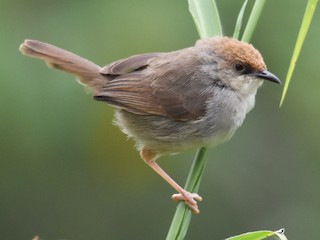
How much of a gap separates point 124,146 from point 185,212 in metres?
2.37

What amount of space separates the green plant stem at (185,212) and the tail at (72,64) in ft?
3.67

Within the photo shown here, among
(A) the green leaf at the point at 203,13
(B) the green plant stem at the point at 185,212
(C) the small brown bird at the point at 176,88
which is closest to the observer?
(B) the green plant stem at the point at 185,212

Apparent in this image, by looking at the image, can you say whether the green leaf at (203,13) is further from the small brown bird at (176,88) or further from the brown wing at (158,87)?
the brown wing at (158,87)

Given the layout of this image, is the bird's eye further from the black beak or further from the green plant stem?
the green plant stem

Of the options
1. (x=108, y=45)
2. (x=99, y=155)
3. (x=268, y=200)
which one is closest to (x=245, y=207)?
(x=268, y=200)

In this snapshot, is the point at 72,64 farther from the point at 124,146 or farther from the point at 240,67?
the point at 124,146

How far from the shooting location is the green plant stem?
2.95 m

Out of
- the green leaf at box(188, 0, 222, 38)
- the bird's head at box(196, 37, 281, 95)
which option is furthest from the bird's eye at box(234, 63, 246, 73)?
the green leaf at box(188, 0, 222, 38)

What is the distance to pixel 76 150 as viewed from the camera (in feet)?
16.8

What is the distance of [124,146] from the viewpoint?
5.52 meters

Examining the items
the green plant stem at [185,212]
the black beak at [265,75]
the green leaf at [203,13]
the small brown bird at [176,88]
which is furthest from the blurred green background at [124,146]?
the green plant stem at [185,212]

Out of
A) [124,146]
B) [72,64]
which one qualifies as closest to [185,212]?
[72,64]

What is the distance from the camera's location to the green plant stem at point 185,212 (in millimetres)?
2949

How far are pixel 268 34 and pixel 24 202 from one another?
1.88 metres
